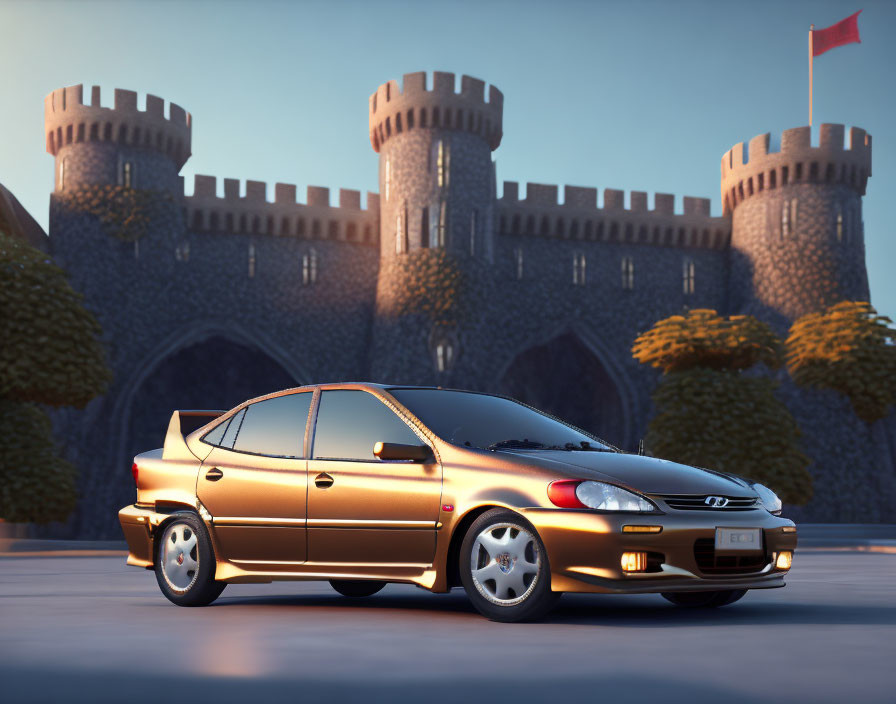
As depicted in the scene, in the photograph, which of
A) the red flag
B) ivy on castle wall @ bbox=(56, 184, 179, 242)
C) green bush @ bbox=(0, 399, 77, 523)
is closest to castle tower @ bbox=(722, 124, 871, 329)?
the red flag

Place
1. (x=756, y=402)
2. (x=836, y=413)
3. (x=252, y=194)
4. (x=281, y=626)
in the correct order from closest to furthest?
1. (x=281, y=626)
2. (x=756, y=402)
3. (x=836, y=413)
4. (x=252, y=194)

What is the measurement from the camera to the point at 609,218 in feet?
132

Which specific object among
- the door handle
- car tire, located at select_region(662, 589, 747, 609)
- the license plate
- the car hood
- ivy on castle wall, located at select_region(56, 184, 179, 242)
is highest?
ivy on castle wall, located at select_region(56, 184, 179, 242)

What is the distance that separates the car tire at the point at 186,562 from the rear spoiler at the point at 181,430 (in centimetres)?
45

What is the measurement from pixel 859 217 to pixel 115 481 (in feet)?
85.6

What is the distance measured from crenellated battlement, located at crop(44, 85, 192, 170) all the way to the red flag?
21.8m

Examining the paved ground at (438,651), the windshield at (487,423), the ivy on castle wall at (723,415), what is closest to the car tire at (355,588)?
the paved ground at (438,651)

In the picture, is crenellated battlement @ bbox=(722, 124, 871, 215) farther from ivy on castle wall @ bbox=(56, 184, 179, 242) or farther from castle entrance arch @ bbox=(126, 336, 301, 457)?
ivy on castle wall @ bbox=(56, 184, 179, 242)

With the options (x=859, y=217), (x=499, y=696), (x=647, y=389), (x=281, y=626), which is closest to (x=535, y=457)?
(x=281, y=626)

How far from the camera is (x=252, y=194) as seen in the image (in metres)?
38.1

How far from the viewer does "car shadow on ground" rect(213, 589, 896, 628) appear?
241 inches

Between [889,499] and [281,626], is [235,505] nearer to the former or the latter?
[281,626]

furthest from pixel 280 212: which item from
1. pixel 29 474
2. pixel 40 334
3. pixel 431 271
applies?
pixel 29 474

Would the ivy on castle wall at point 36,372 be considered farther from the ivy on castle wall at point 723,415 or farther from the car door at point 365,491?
the car door at point 365,491
